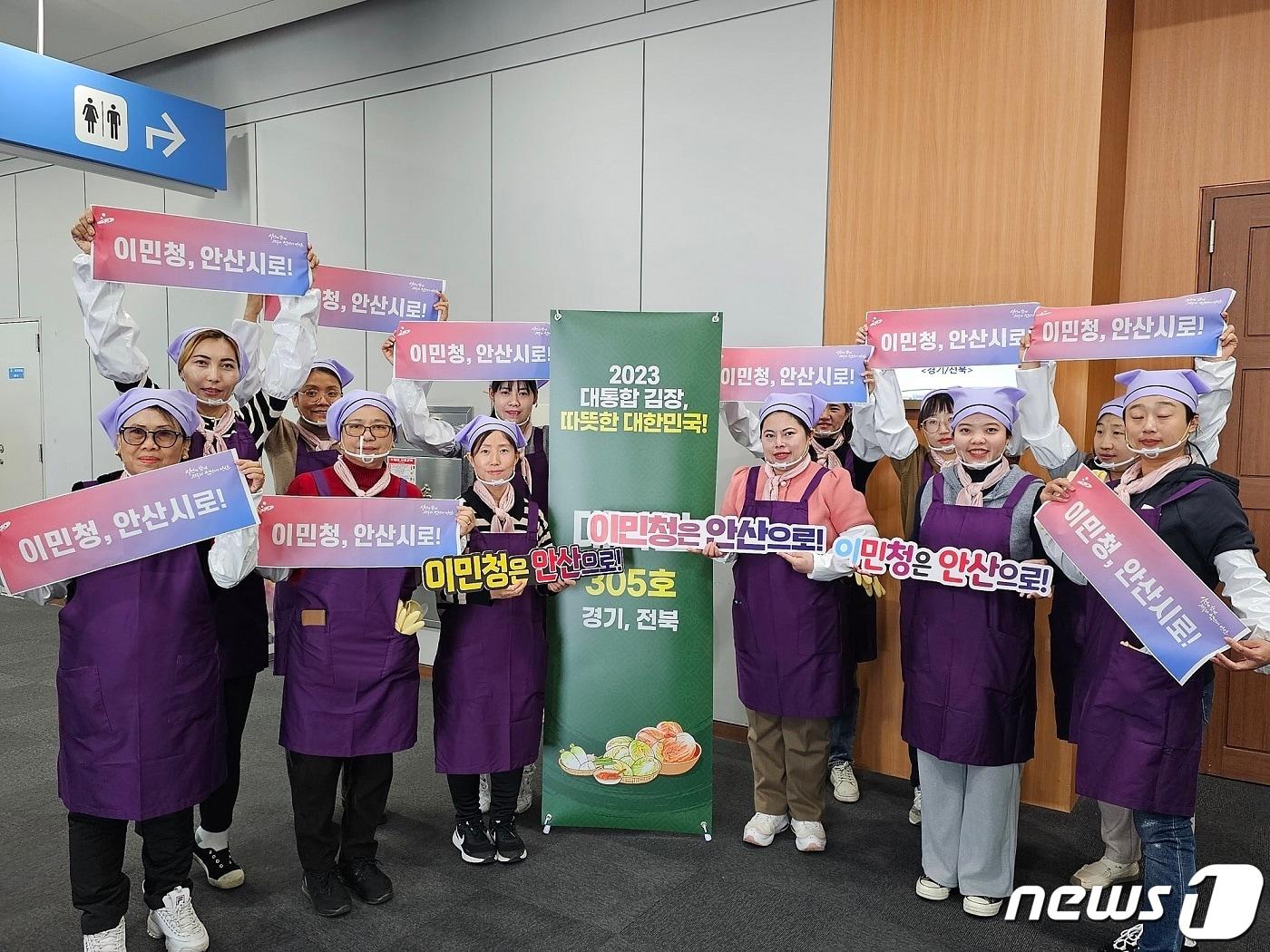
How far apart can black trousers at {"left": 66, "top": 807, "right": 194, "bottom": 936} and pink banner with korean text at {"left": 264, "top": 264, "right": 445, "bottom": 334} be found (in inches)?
61.5

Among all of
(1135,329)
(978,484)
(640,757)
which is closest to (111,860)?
(640,757)

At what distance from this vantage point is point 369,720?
2.71m

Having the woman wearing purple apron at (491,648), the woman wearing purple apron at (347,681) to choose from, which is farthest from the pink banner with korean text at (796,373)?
the woman wearing purple apron at (347,681)

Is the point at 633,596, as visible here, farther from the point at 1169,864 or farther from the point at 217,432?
the point at 1169,864

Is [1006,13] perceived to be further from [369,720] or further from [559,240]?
[369,720]

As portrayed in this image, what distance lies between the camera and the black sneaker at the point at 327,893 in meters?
2.73

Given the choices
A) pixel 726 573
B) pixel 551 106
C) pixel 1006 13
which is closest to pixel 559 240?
pixel 551 106

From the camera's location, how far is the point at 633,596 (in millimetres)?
3229

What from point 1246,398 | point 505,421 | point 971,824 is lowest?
point 971,824

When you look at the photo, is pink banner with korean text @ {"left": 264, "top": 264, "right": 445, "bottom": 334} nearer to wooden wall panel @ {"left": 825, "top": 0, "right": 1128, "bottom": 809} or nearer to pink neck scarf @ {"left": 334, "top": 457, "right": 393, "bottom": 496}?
pink neck scarf @ {"left": 334, "top": 457, "right": 393, "bottom": 496}

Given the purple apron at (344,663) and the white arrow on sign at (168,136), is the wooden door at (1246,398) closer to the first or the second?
the purple apron at (344,663)

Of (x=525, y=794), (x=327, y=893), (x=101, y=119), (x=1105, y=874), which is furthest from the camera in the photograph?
(x=101, y=119)

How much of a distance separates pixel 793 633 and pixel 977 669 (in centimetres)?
60

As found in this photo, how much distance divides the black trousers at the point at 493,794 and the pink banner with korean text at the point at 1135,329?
222 centimetres
